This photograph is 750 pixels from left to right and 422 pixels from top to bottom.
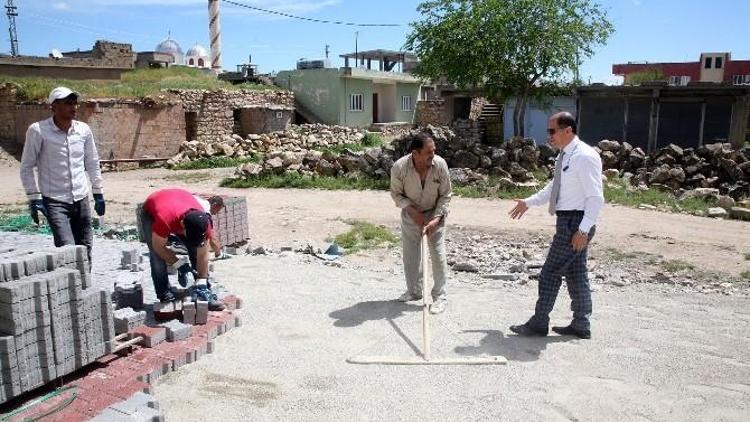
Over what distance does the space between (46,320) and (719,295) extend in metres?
6.37

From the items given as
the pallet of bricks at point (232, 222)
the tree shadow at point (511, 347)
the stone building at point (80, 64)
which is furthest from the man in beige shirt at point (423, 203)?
the stone building at point (80, 64)

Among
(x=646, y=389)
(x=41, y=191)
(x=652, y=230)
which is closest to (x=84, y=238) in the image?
(x=41, y=191)

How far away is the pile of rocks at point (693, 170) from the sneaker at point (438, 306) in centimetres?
1083

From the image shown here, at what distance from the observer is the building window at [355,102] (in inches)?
1296

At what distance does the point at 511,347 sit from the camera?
4.52 m

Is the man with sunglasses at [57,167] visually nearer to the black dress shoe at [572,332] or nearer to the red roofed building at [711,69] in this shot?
the black dress shoe at [572,332]

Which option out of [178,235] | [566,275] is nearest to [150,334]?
[178,235]

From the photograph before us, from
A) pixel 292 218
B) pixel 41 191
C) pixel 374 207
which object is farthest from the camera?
pixel 374 207

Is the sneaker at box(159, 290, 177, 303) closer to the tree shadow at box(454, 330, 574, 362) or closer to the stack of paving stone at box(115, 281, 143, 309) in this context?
A: the stack of paving stone at box(115, 281, 143, 309)

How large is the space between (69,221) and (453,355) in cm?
353

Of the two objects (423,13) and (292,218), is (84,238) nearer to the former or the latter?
(292,218)

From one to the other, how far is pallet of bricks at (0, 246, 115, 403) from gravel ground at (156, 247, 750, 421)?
1.93 feet

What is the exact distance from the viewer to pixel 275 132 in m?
25.6

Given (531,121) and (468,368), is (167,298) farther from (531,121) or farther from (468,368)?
(531,121)
